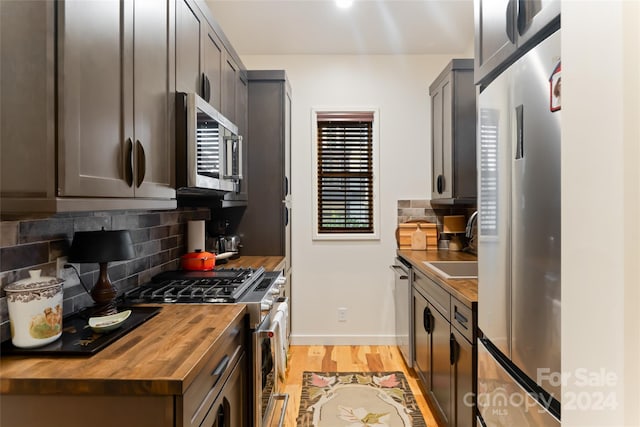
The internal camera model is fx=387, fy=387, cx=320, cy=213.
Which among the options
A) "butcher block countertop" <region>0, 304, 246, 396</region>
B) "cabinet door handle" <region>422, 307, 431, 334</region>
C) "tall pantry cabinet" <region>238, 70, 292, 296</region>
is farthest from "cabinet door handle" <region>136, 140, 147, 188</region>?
"cabinet door handle" <region>422, 307, 431, 334</region>

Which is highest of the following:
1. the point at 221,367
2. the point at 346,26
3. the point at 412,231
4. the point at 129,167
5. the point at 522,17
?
the point at 346,26

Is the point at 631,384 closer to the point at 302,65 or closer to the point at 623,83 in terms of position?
the point at 623,83

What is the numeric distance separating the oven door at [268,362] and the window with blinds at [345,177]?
161 cm

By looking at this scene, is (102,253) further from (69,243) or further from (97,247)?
(69,243)

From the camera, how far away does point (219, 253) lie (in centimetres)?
295

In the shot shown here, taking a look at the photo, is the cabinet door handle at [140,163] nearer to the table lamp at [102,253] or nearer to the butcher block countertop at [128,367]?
the table lamp at [102,253]

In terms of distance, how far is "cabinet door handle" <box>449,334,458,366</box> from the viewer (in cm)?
198

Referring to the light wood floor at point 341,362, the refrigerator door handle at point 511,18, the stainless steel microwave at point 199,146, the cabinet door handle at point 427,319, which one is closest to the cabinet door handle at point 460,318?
the cabinet door handle at point 427,319

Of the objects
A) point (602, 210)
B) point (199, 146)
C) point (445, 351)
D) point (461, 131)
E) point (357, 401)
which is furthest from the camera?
point (461, 131)

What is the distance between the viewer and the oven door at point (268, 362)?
175cm

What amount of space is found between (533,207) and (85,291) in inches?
65.0

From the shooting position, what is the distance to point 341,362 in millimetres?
3357

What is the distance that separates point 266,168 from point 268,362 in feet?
5.48

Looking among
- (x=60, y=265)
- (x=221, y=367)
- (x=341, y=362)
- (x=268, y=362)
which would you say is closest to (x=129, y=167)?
(x=60, y=265)
